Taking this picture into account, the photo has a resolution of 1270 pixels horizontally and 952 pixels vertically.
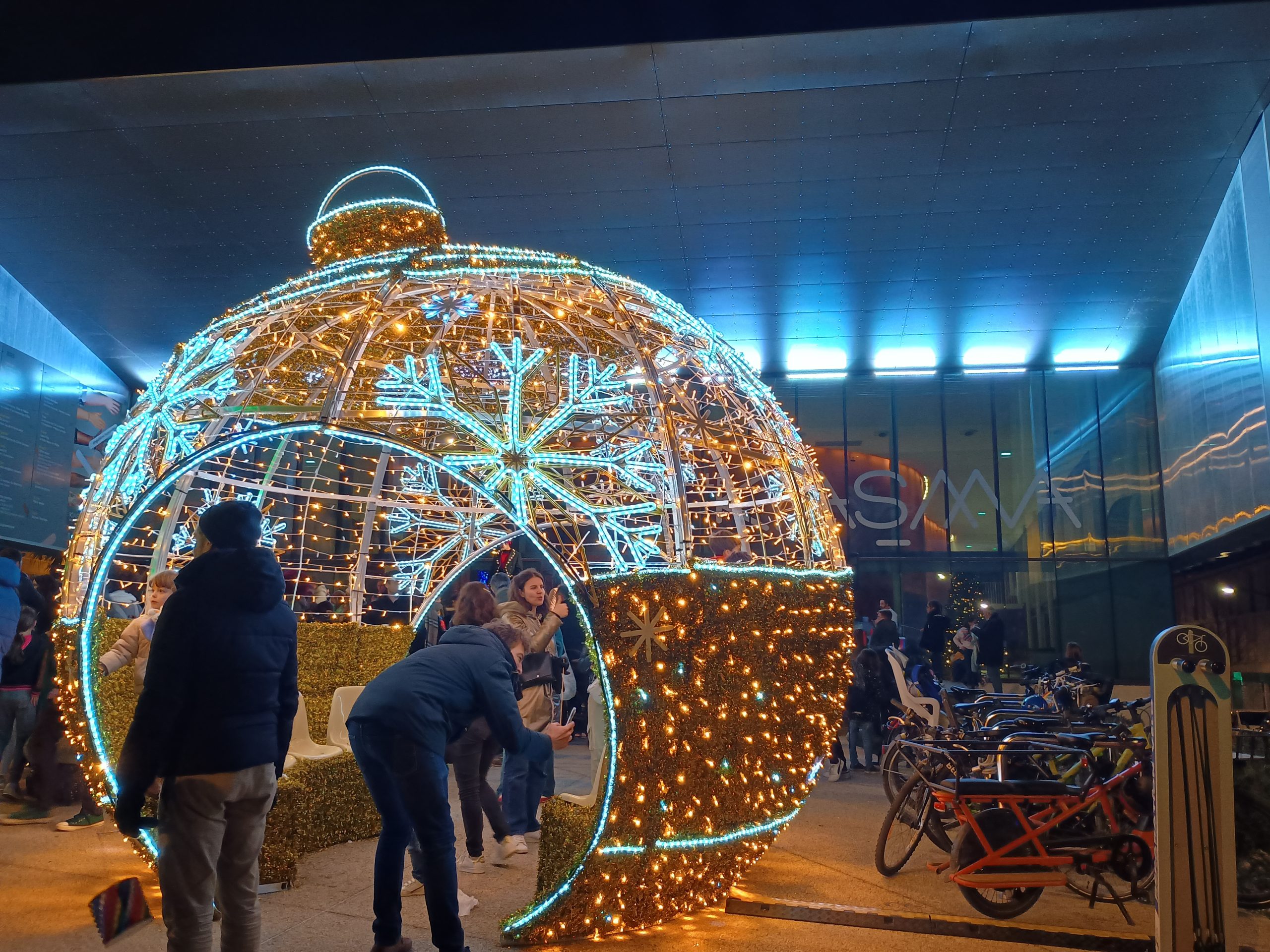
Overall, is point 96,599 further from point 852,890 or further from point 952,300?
point 952,300

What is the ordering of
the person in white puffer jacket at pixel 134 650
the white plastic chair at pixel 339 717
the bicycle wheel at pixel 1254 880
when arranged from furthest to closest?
the white plastic chair at pixel 339 717 < the person in white puffer jacket at pixel 134 650 < the bicycle wheel at pixel 1254 880

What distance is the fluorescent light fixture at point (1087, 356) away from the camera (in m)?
14.4

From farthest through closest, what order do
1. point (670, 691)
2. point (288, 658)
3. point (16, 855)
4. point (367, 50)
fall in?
→ point (16, 855) → point (670, 691) → point (288, 658) → point (367, 50)

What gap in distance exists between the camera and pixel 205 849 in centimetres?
275

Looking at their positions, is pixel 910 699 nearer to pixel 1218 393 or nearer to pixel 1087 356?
pixel 1218 393

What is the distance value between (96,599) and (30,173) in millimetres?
7776

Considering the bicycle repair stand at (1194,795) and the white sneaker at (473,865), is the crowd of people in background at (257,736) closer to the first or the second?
the white sneaker at (473,865)

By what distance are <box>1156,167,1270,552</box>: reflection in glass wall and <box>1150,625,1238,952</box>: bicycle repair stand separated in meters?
7.28

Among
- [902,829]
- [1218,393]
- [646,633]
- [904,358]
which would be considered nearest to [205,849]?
[646,633]

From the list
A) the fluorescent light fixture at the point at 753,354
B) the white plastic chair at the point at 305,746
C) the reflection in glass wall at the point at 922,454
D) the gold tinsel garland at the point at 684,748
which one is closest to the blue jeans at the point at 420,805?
the gold tinsel garland at the point at 684,748

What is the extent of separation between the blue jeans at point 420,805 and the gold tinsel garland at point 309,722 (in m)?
1.51

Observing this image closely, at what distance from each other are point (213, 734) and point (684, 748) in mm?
1802

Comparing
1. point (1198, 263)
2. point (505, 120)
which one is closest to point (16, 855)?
point (505, 120)

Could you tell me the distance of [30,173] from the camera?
985 centimetres
